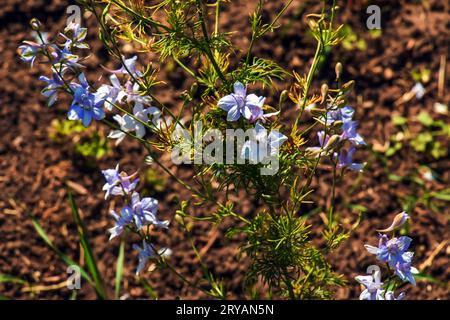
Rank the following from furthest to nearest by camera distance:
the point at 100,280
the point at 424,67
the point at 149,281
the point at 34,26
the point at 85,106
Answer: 1. the point at 424,67
2. the point at 149,281
3. the point at 100,280
4. the point at 85,106
5. the point at 34,26

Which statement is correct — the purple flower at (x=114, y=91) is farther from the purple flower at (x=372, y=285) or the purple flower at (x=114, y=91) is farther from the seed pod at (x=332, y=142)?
the purple flower at (x=372, y=285)

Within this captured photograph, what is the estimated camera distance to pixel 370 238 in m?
3.35

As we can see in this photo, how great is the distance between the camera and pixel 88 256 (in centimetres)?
292

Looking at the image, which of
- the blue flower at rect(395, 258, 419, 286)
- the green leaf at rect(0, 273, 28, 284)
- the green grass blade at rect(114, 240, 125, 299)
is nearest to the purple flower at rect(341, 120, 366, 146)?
the blue flower at rect(395, 258, 419, 286)

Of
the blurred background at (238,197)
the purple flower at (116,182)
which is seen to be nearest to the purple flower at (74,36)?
the purple flower at (116,182)

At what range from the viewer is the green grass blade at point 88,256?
289 cm

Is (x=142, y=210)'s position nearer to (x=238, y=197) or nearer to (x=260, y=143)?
(x=260, y=143)

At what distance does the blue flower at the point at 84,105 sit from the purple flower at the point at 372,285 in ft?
3.47

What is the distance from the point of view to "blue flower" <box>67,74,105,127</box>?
6.66 ft

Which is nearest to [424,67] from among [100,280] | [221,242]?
[221,242]

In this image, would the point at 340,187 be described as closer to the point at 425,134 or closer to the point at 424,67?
the point at 425,134

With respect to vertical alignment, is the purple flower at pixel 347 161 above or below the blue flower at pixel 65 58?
below
